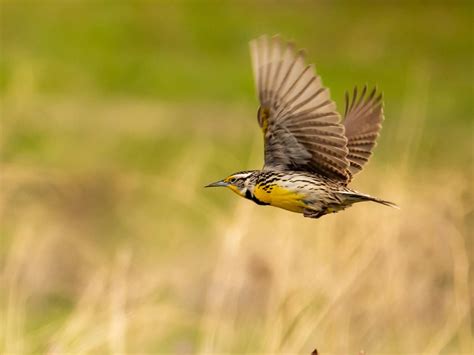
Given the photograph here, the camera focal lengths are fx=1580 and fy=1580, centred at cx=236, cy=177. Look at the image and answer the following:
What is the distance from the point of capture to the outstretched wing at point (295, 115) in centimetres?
357

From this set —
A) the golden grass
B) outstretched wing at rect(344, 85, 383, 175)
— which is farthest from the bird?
the golden grass

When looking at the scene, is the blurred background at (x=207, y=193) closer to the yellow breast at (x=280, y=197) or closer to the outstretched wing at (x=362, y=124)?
the outstretched wing at (x=362, y=124)

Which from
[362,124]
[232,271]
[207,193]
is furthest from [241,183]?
[207,193]

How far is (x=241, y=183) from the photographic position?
358cm

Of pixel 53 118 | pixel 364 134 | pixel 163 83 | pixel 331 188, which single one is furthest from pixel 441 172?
pixel 163 83

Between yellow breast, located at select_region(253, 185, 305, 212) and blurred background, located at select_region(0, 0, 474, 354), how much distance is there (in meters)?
1.18

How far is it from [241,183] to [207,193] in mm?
9438

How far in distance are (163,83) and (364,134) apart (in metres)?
18.4

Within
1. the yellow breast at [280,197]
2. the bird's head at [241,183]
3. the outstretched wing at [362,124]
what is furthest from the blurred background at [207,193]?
the yellow breast at [280,197]

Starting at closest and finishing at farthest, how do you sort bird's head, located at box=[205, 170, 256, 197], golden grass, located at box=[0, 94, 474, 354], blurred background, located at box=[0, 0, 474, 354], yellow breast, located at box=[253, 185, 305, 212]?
yellow breast, located at box=[253, 185, 305, 212] < bird's head, located at box=[205, 170, 256, 197] < golden grass, located at box=[0, 94, 474, 354] < blurred background, located at box=[0, 0, 474, 354]

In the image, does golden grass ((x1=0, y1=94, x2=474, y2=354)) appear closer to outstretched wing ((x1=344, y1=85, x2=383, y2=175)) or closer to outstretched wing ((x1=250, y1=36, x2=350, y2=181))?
outstretched wing ((x1=344, y1=85, x2=383, y2=175))

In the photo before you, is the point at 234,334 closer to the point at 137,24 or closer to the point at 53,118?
the point at 53,118

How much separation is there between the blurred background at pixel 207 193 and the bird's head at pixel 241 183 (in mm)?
1018

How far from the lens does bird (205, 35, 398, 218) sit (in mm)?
3436
